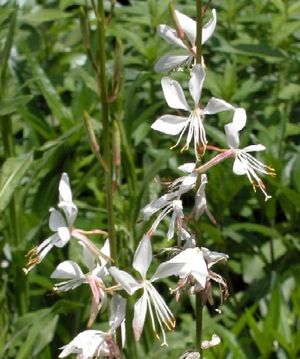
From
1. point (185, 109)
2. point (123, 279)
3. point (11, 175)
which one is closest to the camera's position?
point (123, 279)

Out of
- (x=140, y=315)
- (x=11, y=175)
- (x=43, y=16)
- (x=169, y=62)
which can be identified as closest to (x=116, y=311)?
(x=140, y=315)

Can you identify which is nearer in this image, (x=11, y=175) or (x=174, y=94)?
(x=174, y=94)

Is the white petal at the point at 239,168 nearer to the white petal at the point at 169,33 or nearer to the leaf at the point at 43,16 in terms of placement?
the white petal at the point at 169,33

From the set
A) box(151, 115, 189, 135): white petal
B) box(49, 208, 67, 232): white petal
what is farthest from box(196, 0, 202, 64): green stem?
box(49, 208, 67, 232): white petal

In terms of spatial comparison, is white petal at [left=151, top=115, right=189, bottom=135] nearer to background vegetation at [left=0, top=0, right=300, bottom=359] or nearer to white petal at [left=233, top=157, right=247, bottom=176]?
white petal at [left=233, top=157, right=247, bottom=176]

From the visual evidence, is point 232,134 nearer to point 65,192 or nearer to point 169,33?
point 169,33

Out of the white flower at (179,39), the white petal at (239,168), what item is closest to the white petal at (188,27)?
the white flower at (179,39)
